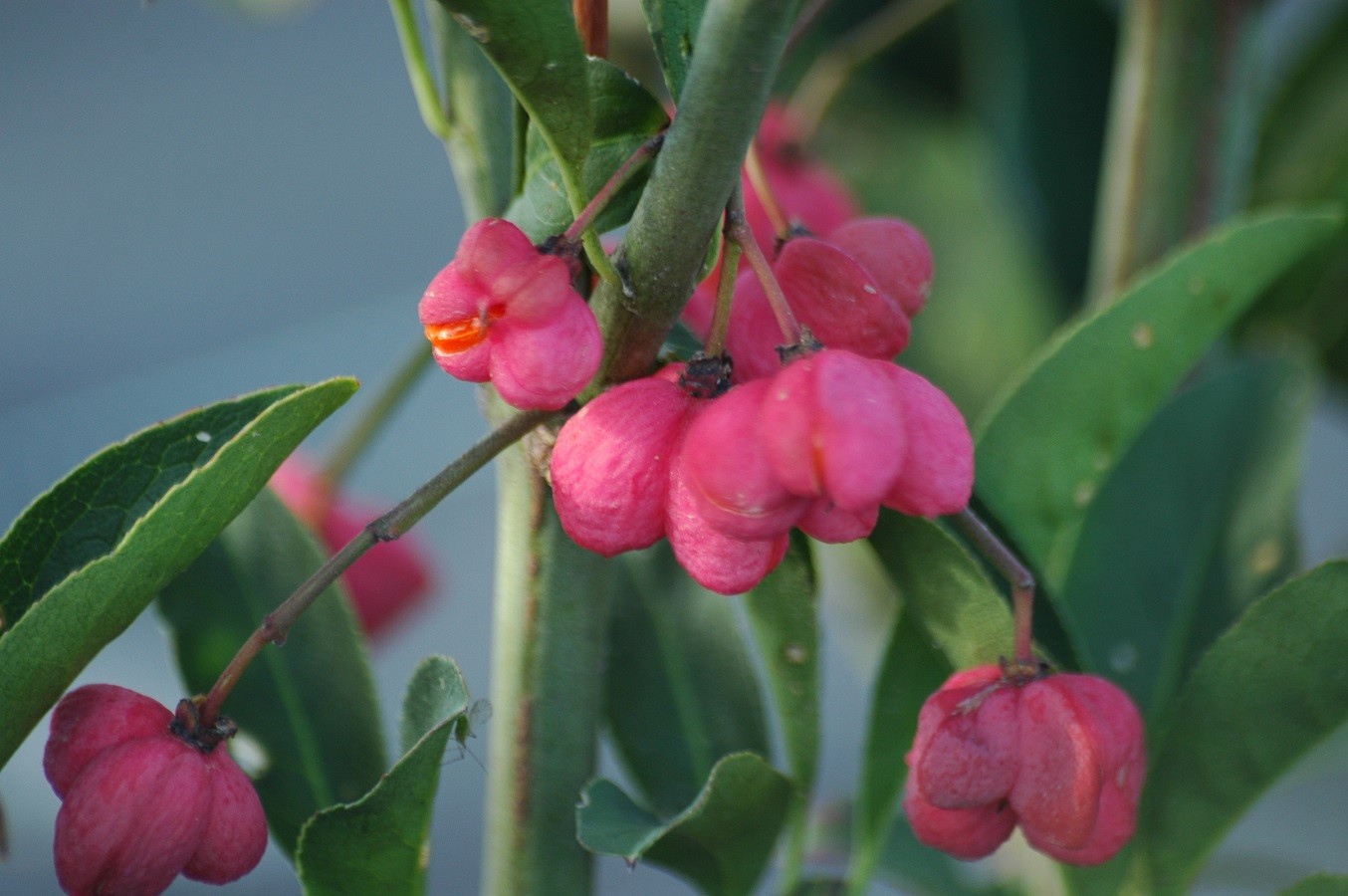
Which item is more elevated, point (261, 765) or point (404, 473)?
point (261, 765)

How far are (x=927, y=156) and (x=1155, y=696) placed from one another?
663 millimetres

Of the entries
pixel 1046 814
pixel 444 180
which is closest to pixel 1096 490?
pixel 1046 814

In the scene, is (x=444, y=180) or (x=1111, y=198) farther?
(x=444, y=180)

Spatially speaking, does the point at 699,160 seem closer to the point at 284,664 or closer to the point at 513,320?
the point at 513,320

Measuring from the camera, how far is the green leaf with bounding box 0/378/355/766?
35cm

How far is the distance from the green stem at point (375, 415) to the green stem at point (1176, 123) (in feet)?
1.12

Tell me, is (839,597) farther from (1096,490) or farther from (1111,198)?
(1096,490)

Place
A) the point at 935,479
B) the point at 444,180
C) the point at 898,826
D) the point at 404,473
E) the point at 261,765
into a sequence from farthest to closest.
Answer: the point at 444,180 → the point at 404,473 → the point at 898,826 → the point at 261,765 → the point at 935,479

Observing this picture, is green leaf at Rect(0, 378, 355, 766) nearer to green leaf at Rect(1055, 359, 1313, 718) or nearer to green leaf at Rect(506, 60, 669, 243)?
green leaf at Rect(506, 60, 669, 243)

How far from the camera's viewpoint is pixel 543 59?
0.33 meters

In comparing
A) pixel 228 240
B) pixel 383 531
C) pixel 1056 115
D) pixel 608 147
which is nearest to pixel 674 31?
pixel 608 147

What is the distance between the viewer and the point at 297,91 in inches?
131

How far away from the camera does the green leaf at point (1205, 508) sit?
0.56m

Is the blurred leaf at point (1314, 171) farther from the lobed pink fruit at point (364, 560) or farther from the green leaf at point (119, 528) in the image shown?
the green leaf at point (119, 528)
